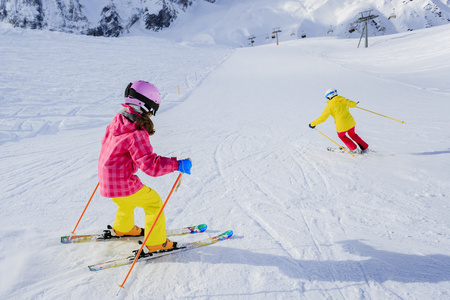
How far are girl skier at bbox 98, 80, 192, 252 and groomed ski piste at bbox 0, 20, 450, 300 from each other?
2.11 feet

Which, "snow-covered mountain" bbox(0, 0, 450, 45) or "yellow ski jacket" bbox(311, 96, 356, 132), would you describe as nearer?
"yellow ski jacket" bbox(311, 96, 356, 132)

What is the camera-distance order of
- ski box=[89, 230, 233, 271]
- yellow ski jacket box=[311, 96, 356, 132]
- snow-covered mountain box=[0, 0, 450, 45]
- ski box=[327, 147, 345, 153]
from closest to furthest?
ski box=[89, 230, 233, 271], yellow ski jacket box=[311, 96, 356, 132], ski box=[327, 147, 345, 153], snow-covered mountain box=[0, 0, 450, 45]

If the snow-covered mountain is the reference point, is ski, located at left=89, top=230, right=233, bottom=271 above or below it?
below

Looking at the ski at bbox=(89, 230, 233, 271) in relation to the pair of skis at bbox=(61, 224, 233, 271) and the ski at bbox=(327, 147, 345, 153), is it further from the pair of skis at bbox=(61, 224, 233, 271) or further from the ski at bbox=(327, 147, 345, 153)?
the ski at bbox=(327, 147, 345, 153)

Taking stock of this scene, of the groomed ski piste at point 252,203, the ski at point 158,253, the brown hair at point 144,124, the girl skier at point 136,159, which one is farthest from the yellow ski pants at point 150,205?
the brown hair at point 144,124

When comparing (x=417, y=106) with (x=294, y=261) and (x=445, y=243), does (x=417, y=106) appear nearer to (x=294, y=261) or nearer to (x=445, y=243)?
(x=445, y=243)

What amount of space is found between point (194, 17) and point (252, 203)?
12625 centimetres

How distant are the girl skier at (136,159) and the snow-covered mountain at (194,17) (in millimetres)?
75780

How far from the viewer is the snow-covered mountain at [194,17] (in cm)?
8419

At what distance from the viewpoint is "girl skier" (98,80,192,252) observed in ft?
8.76

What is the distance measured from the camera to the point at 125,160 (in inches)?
113

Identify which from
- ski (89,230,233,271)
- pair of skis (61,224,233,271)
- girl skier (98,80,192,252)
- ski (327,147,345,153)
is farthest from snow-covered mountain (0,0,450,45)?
girl skier (98,80,192,252)

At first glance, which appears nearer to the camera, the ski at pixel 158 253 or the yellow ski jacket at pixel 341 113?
the ski at pixel 158 253

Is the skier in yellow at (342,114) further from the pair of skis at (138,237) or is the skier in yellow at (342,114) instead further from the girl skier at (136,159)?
the girl skier at (136,159)
